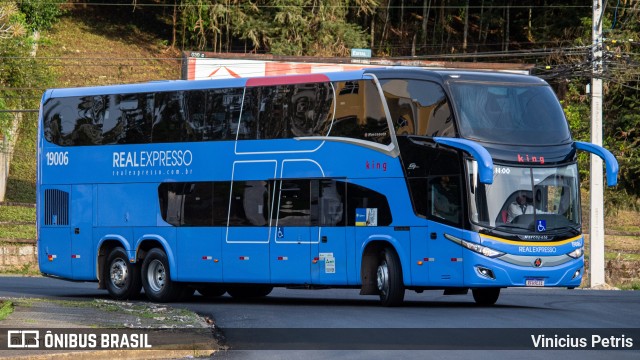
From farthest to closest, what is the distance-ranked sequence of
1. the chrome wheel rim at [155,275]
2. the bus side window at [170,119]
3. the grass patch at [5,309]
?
1. the chrome wheel rim at [155,275]
2. the bus side window at [170,119]
3. the grass patch at [5,309]

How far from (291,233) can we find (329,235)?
923 millimetres

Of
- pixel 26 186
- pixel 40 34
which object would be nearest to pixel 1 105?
pixel 26 186

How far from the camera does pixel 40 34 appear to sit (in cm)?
6744

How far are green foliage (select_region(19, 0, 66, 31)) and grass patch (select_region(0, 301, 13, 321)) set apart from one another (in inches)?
1762

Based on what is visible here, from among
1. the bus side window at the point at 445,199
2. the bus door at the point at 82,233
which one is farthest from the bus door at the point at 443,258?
the bus door at the point at 82,233

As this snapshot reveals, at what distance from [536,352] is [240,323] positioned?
570 centimetres

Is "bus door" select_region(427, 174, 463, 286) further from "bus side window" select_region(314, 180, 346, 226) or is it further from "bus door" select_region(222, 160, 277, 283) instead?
"bus door" select_region(222, 160, 277, 283)

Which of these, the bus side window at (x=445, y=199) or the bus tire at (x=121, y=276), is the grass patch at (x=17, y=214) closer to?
the bus tire at (x=121, y=276)

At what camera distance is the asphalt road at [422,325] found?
584 inches

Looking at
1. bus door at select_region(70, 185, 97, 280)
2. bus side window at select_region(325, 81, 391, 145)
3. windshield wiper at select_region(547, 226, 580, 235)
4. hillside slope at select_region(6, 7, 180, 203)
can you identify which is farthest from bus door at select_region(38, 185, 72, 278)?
hillside slope at select_region(6, 7, 180, 203)

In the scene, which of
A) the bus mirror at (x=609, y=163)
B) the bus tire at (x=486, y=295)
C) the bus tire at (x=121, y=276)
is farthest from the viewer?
the bus tire at (x=121, y=276)

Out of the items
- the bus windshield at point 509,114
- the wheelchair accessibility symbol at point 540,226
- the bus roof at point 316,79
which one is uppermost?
the bus roof at point 316,79

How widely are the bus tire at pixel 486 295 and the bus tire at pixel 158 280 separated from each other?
251 inches

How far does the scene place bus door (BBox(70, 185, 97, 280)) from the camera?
26.9 m
